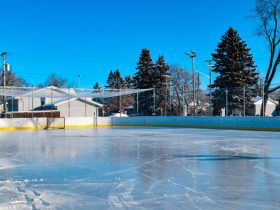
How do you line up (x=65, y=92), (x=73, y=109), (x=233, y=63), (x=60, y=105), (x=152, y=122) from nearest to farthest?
(x=65, y=92) → (x=152, y=122) → (x=233, y=63) → (x=60, y=105) → (x=73, y=109)

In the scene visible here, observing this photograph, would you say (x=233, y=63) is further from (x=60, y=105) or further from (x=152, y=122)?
(x=60, y=105)

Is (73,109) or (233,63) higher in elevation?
(233,63)

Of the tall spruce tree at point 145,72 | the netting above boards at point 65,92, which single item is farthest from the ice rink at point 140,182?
the tall spruce tree at point 145,72

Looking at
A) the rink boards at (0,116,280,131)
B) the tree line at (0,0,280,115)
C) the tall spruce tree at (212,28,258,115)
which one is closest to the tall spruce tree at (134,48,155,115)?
the tree line at (0,0,280,115)

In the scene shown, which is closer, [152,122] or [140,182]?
[140,182]

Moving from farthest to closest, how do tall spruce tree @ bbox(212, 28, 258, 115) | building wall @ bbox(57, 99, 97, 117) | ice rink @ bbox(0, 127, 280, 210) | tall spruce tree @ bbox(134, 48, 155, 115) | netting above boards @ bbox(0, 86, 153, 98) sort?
1. tall spruce tree @ bbox(134, 48, 155, 115)
2. building wall @ bbox(57, 99, 97, 117)
3. tall spruce tree @ bbox(212, 28, 258, 115)
4. netting above boards @ bbox(0, 86, 153, 98)
5. ice rink @ bbox(0, 127, 280, 210)

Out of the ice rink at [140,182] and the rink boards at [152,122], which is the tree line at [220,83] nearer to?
the rink boards at [152,122]

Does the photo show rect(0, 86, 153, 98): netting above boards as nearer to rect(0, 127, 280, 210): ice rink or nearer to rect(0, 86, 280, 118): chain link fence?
rect(0, 86, 280, 118): chain link fence

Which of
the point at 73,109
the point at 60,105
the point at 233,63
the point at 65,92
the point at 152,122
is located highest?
the point at 233,63

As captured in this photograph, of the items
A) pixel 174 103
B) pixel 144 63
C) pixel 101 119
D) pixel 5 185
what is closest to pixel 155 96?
pixel 174 103

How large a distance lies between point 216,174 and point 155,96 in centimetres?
2362

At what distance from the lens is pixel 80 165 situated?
772 centimetres

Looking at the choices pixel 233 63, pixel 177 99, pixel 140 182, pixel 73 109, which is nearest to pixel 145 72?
pixel 73 109

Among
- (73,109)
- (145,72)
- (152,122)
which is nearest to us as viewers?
(152,122)
